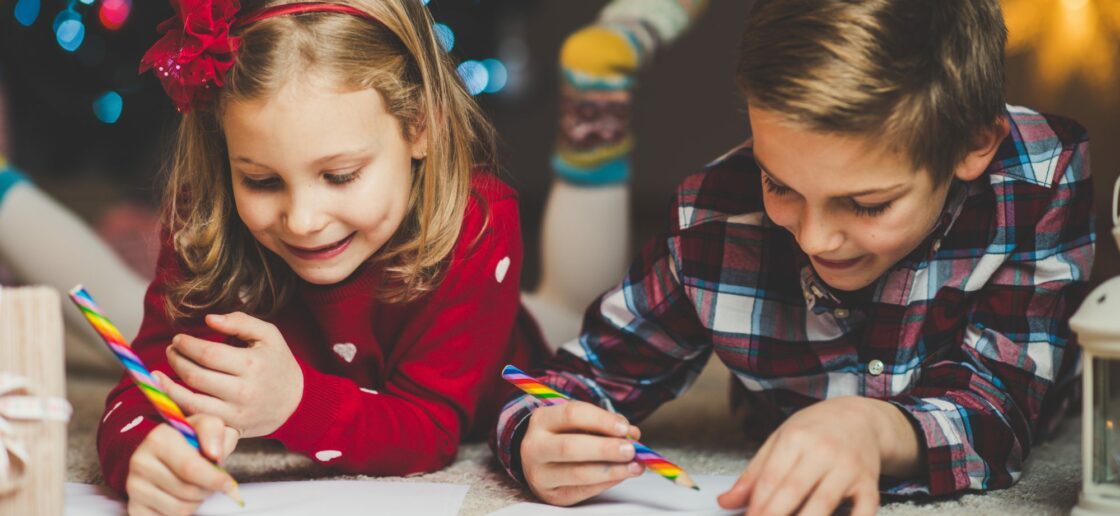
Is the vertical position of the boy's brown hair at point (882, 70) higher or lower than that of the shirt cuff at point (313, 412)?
higher

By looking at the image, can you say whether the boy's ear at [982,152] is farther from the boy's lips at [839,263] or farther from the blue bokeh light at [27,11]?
the blue bokeh light at [27,11]

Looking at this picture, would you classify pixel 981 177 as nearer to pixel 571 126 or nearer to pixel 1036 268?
pixel 1036 268

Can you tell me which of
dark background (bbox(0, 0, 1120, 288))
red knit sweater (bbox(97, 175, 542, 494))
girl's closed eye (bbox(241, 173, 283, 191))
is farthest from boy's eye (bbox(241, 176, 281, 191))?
dark background (bbox(0, 0, 1120, 288))

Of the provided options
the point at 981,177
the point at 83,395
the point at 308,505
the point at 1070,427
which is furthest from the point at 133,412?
the point at 1070,427

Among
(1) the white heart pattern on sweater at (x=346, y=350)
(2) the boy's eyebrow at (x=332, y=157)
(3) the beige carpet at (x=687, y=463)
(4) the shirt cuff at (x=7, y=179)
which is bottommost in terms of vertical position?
(3) the beige carpet at (x=687, y=463)

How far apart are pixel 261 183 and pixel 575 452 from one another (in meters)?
0.35

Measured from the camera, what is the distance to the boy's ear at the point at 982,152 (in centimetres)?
87

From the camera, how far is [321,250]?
3.18 feet

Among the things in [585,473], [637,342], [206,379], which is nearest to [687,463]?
[637,342]

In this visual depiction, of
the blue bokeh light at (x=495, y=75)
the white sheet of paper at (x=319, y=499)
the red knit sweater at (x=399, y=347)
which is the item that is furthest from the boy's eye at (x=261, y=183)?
the blue bokeh light at (x=495, y=75)

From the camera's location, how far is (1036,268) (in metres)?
0.93

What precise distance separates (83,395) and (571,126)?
25.9 inches

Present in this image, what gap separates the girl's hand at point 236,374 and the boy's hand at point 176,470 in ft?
0.09

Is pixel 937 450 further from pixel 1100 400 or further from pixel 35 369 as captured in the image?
pixel 35 369
